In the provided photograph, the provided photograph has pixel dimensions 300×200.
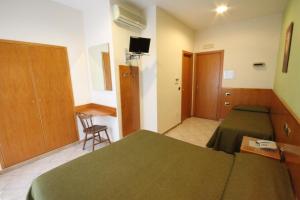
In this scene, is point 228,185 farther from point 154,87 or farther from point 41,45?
point 41,45

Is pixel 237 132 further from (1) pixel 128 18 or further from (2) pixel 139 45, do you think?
(1) pixel 128 18

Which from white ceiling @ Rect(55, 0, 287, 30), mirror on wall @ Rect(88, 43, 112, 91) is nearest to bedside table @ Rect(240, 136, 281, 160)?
mirror on wall @ Rect(88, 43, 112, 91)

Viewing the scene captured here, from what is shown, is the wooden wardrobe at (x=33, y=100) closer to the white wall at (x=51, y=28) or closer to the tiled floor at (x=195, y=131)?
the white wall at (x=51, y=28)

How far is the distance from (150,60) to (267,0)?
241 centimetres

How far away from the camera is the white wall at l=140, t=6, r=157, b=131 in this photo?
2.93 metres

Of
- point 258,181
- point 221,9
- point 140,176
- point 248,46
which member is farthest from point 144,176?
point 248,46

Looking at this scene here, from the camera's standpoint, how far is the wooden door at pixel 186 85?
4.16m

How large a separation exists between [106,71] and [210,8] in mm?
2468

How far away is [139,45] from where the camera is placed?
268 cm

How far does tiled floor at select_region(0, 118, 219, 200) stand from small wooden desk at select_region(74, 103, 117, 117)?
29.7 inches

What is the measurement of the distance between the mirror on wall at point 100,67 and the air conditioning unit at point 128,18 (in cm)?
50

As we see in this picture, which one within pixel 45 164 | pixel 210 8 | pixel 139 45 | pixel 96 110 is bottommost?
pixel 45 164

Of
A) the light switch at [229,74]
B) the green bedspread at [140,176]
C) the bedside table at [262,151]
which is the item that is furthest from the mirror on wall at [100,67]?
the light switch at [229,74]

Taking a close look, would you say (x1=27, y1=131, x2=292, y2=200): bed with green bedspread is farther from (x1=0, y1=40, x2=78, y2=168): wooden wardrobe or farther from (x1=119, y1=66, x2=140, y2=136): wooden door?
(x1=0, y1=40, x2=78, y2=168): wooden wardrobe
